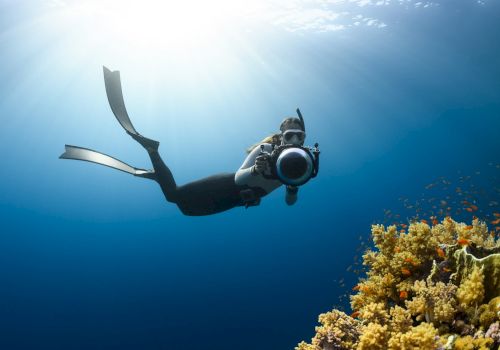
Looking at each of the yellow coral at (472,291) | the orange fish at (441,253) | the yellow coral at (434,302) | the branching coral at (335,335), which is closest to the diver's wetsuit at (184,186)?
the branching coral at (335,335)

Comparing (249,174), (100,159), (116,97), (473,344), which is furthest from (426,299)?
(116,97)

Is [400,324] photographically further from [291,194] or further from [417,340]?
[291,194]

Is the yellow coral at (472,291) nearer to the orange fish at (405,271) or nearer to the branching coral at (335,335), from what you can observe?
the orange fish at (405,271)

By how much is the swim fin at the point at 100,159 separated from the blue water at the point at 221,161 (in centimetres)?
1733

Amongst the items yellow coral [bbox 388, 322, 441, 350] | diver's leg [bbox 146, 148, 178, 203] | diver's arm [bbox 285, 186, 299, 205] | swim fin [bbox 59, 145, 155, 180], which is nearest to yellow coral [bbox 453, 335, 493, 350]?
yellow coral [bbox 388, 322, 441, 350]

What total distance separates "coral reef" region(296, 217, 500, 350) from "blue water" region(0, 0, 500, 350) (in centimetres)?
1611

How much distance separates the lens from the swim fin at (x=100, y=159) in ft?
17.0

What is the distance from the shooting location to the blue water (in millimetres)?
35812

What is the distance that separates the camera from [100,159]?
5363 millimetres

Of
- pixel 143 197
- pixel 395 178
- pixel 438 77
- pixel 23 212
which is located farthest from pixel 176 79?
pixel 395 178

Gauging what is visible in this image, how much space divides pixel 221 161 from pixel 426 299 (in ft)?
295

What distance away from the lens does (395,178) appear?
12475 cm

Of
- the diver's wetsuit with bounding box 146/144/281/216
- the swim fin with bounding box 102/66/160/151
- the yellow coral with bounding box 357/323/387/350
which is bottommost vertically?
the yellow coral with bounding box 357/323/387/350

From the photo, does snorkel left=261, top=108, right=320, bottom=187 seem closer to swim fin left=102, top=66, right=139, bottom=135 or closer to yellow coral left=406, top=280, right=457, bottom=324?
yellow coral left=406, top=280, right=457, bottom=324
